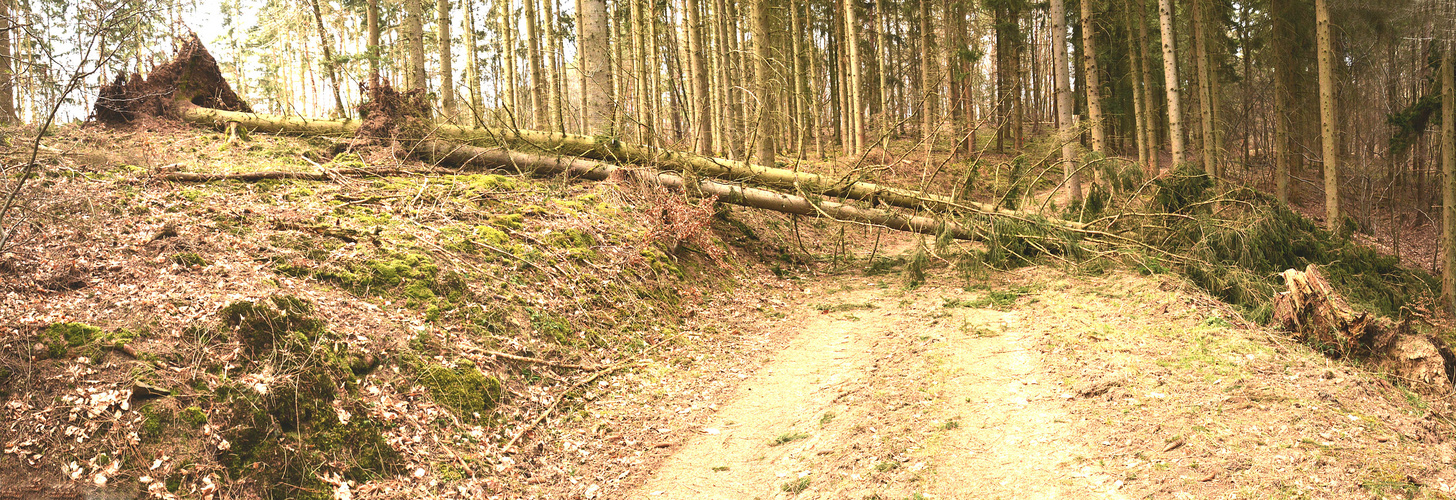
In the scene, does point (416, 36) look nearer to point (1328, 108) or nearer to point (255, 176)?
point (255, 176)

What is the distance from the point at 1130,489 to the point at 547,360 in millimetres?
4518

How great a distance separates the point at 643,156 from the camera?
11.0 metres

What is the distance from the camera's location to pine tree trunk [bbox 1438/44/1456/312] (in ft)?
38.1

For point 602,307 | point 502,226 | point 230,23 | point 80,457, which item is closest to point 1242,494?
point 602,307

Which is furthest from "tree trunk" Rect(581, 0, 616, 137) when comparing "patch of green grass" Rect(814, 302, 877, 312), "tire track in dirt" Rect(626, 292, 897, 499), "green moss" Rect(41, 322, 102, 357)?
"green moss" Rect(41, 322, 102, 357)

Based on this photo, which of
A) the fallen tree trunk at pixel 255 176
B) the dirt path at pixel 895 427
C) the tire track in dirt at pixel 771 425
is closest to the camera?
the dirt path at pixel 895 427

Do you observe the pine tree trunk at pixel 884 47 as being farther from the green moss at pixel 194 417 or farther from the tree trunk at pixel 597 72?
the green moss at pixel 194 417

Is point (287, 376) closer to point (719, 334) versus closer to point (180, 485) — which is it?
point (180, 485)

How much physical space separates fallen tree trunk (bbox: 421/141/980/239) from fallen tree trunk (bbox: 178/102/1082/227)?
0.18 m

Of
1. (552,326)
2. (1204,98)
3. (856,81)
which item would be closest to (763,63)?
(856,81)

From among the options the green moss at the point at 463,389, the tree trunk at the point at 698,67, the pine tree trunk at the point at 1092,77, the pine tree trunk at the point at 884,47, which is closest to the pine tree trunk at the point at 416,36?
the tree trunk at the point at 698,67

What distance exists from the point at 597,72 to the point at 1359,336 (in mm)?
9811

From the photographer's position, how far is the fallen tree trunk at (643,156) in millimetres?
10633

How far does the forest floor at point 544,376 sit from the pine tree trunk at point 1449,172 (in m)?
7.79
